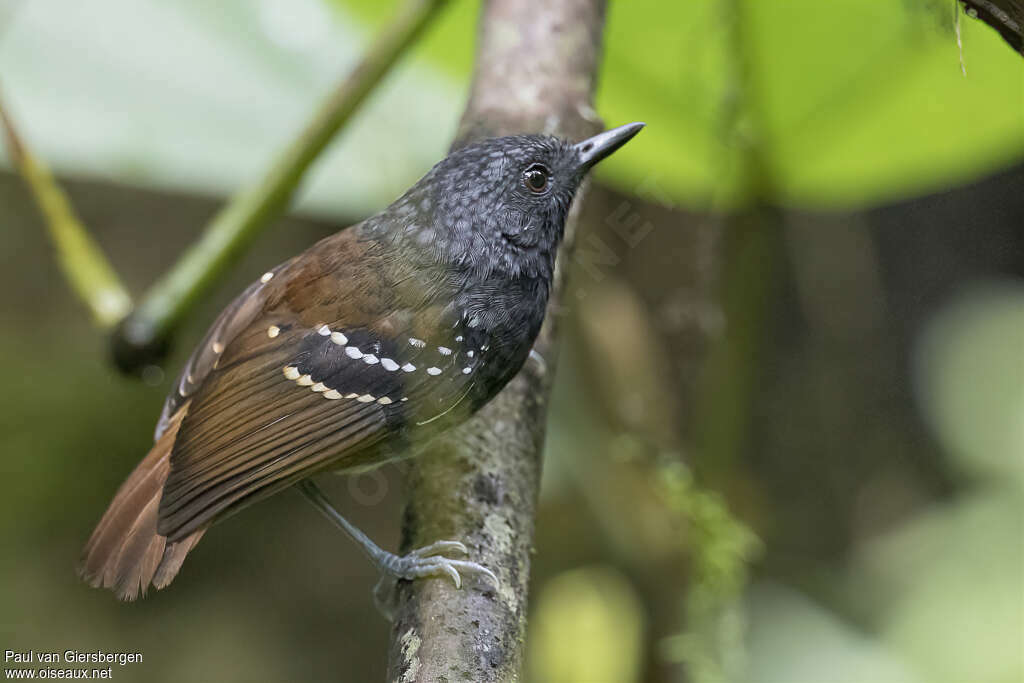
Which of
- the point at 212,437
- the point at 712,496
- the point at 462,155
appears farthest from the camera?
the point at 712,496

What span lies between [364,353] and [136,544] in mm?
585

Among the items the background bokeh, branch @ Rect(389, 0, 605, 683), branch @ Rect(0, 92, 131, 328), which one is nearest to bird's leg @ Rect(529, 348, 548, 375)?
branch @ Rect(389, 0, 605, 683)

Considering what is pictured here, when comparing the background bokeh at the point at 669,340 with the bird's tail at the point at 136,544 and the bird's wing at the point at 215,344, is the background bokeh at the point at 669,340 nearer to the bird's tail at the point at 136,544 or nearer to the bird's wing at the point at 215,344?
the bird's wing at the point at 215,344

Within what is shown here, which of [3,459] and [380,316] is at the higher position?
[3,459]

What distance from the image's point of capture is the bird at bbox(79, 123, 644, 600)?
1.90 m

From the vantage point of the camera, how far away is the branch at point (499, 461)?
5.13 feet

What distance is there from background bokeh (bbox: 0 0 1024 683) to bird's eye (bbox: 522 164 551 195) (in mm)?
430

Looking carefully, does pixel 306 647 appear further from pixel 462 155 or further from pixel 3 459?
pixel 462 155

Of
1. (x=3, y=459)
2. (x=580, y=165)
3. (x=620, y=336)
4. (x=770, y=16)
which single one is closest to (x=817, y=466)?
(x=620, y=336)

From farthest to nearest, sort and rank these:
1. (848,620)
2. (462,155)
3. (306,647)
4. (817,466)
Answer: (306,647)
(817,466)
(848,620)
(462,155)

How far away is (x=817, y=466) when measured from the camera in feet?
14.1

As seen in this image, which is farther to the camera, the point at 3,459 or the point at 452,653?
the point at 3,459

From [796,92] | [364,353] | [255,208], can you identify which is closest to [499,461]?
[364,353]

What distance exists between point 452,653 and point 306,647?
337 cm
